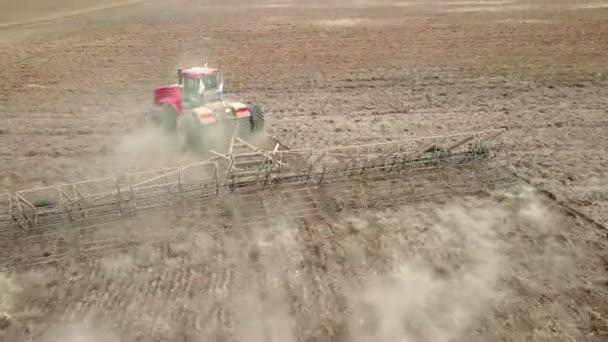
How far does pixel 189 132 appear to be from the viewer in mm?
11117

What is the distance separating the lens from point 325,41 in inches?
891

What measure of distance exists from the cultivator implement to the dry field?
1.02ft

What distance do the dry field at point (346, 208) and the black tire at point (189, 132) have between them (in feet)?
1.29

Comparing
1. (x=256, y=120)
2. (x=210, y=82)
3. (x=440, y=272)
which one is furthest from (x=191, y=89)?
(x=440, y=272)

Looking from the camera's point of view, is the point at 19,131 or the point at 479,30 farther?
the point at 479,30

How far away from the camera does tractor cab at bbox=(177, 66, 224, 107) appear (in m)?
11.5

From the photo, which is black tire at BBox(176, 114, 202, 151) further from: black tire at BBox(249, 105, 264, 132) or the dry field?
black tire at BBox(249, 105, 264, 132)

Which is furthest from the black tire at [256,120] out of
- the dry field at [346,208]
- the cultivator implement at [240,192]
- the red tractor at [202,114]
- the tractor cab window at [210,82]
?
the tractor cab window at [210,82]

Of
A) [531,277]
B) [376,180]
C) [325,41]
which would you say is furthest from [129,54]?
[531,277]

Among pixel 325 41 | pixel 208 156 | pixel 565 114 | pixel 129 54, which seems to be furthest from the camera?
pixel 325 41

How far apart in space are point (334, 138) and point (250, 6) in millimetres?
23592

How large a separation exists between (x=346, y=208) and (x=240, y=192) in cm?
191

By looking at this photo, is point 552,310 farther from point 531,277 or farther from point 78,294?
point 78,294

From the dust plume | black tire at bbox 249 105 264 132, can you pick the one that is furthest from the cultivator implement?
black tire at bbox 249 105 264 132
